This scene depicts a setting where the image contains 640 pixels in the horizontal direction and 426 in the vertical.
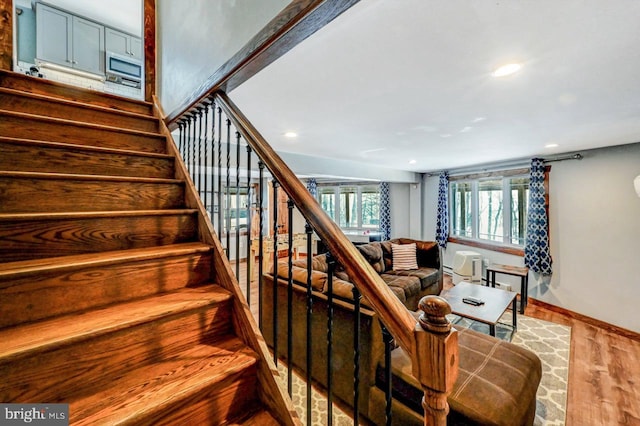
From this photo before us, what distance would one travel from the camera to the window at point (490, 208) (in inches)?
188

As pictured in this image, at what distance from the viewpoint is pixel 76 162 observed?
1508mm

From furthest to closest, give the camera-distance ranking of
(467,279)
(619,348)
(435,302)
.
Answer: (467,279) < (619,348) < (435,302)

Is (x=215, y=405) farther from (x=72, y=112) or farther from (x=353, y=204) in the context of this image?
(x=353, y=204)

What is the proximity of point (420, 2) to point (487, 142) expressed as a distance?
8.99ft

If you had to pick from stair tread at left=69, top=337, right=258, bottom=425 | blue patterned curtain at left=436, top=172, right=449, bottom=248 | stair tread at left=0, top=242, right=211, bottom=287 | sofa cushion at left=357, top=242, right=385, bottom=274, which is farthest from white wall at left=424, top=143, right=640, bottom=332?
stair tread at left=0, top=242, right=211, bottom=287

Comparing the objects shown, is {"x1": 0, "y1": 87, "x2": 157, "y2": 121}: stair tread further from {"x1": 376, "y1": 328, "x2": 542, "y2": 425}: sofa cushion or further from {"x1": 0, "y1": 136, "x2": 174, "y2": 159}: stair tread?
{"x1": 376, "y1": 328, "x2": 542, "y2": 425}: sofa cushion

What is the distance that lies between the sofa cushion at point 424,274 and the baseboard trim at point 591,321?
151 cm

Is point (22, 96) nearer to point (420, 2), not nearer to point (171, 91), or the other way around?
point (171, 91)

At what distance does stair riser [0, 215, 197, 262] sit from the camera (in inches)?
42.4

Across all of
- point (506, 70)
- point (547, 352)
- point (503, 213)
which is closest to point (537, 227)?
point (503, 213)

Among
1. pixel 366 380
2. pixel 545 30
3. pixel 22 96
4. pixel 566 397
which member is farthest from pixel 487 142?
pixel 22 96

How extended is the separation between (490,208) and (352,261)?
553 centimetres

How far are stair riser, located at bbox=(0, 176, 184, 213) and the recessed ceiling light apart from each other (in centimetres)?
197

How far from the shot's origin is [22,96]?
1661 millimetres
